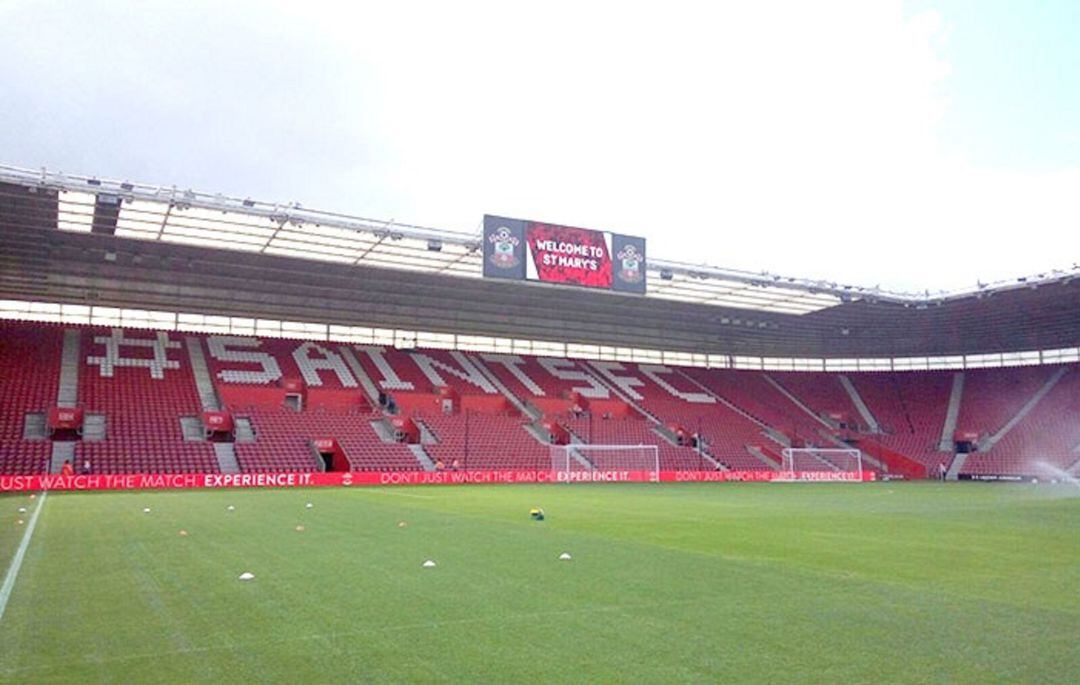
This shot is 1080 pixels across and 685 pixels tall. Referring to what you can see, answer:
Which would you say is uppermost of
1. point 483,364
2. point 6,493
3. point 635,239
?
point 635,239

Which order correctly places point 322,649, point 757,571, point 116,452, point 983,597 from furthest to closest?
→ point 116,452 → point 757,571 → point 983,597 → point 322,649

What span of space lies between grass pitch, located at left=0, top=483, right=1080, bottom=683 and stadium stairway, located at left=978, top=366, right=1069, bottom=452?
37017 millimetres

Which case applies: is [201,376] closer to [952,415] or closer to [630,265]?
[630,265]

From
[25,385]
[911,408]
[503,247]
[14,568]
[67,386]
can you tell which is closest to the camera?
[14,568]

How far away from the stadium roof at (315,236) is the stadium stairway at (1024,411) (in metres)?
12.4

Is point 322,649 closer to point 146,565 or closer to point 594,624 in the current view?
point 594,624

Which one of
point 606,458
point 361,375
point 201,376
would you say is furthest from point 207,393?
point 606,458

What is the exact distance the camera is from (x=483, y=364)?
4669 centimetres

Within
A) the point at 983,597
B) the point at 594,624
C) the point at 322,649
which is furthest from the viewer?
the point at 983,597

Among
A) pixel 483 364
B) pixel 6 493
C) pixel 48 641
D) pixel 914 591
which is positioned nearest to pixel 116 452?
pixel 6 493

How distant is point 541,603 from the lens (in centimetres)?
690

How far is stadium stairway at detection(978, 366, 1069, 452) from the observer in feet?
153

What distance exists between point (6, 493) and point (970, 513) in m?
28.8

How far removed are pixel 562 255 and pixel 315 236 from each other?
9.71 metres
